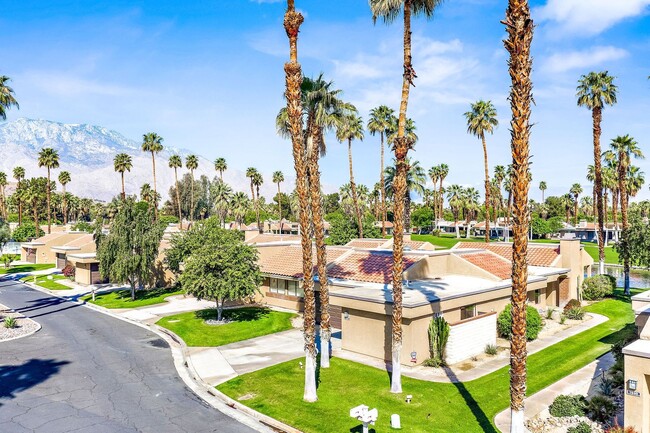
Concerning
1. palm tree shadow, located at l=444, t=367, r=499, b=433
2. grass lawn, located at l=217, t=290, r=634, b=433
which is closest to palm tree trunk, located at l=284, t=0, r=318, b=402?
grass lawn, located at l=217, t=290, r=634, b=433

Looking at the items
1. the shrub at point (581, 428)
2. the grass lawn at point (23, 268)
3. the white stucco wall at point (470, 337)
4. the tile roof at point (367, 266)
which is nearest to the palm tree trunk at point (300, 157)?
the white stucco wall at point (470, 337)

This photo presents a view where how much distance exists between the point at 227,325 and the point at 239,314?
314 cm

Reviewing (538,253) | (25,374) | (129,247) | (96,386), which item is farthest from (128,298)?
(538,253)

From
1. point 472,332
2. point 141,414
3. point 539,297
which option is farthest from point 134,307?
point 539,297

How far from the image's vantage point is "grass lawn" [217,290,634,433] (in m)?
16.4

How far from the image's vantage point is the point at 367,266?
3362 cm

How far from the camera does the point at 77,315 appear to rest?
118ft

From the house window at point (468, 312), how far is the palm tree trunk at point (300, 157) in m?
11.0

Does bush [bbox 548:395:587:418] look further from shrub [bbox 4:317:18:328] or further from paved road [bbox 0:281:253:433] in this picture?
shrub [bbox 4:317:18:328]

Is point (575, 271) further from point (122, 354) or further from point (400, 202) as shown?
point (122, 354)

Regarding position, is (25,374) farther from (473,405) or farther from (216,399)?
(473,405)

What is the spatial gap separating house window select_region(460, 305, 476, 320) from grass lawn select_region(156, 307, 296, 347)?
11.6m

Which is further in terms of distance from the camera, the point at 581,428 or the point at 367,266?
the point at 367,266

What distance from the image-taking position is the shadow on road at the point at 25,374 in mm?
19734
